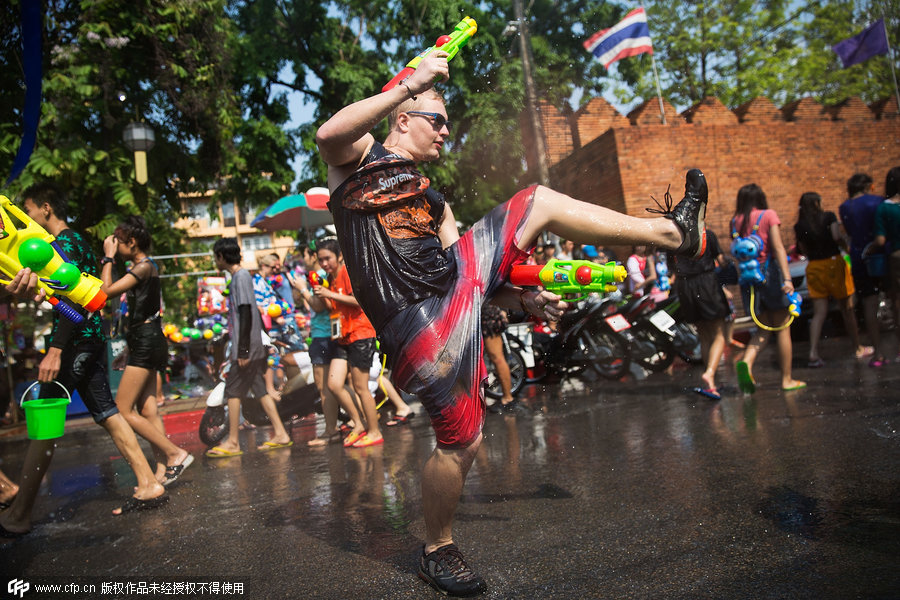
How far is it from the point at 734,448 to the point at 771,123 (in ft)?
49.5

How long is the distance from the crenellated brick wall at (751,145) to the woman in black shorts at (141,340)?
9.22 m

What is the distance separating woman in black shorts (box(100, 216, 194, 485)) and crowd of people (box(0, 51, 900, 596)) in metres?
0.01

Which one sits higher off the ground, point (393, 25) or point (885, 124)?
point (393, 25)

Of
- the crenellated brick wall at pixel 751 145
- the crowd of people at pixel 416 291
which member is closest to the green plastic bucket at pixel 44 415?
the crowd of people at pixel 416 291

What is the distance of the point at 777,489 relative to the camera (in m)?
3.40

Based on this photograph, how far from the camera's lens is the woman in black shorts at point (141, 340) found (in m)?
4.63

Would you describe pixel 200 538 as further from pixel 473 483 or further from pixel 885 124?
pixel 885 124

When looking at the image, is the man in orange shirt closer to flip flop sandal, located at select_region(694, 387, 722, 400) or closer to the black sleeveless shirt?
flip flop sandal, located at select_region(694, 387, 722, 400)

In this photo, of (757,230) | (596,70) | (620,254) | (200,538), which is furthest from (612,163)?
(596,70)

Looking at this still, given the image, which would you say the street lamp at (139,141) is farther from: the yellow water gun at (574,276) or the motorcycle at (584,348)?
the yellow water gun at (574,276)

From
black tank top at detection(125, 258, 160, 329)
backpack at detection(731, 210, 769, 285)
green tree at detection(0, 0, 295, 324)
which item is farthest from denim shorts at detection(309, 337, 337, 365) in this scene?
green tree at detection(0, 0, 295, 324)

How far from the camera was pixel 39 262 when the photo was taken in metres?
3.16

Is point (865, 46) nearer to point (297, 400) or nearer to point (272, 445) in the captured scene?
point (297, 400)

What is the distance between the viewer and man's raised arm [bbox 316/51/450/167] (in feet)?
7.81
